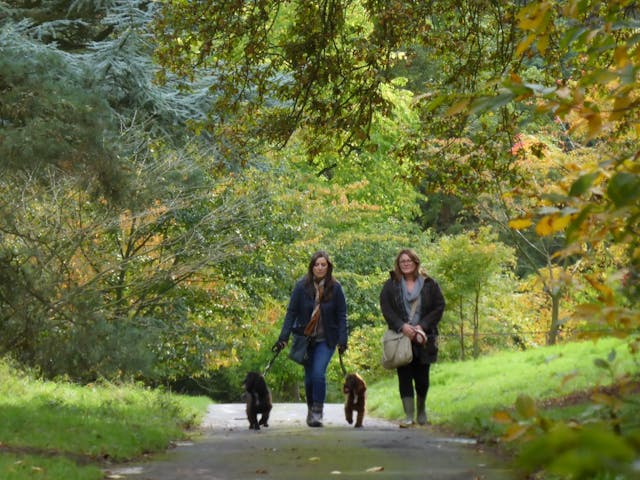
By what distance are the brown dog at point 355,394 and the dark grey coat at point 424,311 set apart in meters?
1.01

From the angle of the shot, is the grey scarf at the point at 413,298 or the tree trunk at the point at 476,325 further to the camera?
the tree trunk at the point at 476,325

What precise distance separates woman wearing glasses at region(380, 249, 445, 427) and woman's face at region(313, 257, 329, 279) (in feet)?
2.61

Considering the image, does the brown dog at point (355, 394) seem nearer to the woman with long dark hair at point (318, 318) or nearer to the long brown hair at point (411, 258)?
the woman with long dark hair at point (318, 318)

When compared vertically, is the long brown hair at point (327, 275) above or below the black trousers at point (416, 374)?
above

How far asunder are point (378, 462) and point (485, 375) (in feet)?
34.2

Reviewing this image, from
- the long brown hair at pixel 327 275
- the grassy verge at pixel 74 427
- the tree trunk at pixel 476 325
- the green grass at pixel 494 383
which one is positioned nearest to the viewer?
the grassy verge at pixel 74 427

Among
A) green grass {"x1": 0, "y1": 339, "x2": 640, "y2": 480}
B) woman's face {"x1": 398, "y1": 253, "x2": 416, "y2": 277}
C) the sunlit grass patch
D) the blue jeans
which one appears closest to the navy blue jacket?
the blue jeans

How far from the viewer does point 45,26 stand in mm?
23328

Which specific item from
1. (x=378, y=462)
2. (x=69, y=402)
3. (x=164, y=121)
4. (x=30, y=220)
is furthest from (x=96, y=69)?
(x=378, y=462)

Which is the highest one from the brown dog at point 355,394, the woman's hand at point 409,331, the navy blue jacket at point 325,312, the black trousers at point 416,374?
the navy blue jacket at point 325,312

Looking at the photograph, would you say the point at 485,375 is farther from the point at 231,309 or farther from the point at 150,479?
the point at 150,479

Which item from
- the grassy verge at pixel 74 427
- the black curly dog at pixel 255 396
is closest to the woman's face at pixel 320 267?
the black curly dog at pixel 255 396

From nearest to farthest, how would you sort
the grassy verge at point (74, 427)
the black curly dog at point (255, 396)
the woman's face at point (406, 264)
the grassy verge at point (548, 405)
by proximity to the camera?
1. the grassy verge at point (548, 405)
2. the grassy verge at point (74, 427)
3. the woman's face at point (406, 264)
4. the black curly dog at point (255, 396)

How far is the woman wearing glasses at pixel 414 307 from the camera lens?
492 inches
